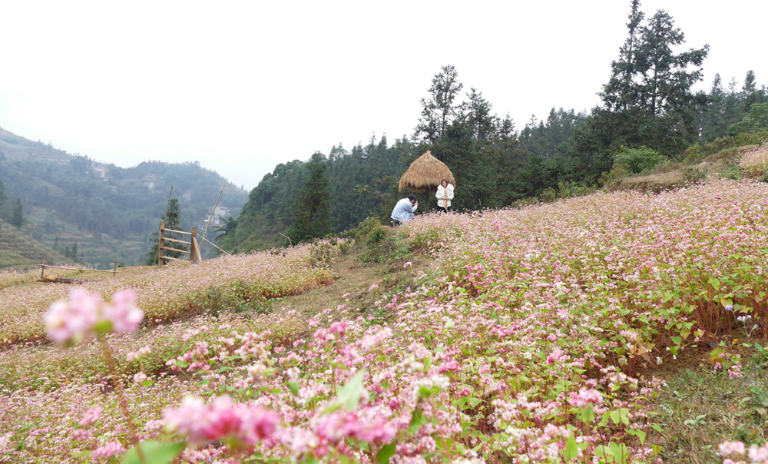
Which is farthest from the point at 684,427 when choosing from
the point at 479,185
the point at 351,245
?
the point at 479,185

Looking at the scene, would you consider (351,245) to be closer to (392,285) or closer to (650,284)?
(392,285)

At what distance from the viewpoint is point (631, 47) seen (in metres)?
28.4

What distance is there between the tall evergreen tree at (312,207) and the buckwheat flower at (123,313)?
34.0 m

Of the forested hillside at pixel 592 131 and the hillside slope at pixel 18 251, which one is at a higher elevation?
the forested hillside at pixel 592 131

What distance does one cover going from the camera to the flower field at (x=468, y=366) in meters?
1.35

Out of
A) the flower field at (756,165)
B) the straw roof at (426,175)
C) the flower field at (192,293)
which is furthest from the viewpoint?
the straw roof at (426,175)

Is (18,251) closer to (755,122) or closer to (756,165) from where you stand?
(756,165)

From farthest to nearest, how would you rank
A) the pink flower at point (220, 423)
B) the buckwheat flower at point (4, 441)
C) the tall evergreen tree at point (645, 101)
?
1. the tall evergreen tree at point (645, 101)
2. the buckwheat flower at point (4, 441)
3. the pink flower at point (220, 423)

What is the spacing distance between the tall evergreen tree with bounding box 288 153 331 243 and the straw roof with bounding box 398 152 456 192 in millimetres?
17720

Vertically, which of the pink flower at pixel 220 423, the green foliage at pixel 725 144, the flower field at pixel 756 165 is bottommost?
the pink flower at pixel 220 423

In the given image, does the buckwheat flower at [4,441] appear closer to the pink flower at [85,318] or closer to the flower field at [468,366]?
the flower field at [468,366]

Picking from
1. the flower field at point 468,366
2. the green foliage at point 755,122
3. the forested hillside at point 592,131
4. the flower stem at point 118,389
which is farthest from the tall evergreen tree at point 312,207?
the flower stem at point 118,389

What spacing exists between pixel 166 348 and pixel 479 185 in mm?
25419

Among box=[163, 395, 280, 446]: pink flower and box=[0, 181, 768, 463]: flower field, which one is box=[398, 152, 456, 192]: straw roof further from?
box=[163, 395, 280, 446]: pink flower
